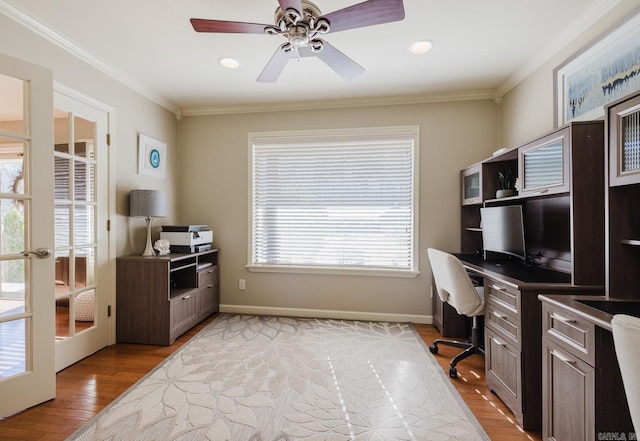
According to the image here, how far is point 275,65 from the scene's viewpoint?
203cm

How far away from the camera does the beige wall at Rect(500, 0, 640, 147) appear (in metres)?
1.88

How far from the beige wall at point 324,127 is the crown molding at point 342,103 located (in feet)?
0.18

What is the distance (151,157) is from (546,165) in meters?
3.59

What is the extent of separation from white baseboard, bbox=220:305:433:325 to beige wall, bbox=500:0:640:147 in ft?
6.94

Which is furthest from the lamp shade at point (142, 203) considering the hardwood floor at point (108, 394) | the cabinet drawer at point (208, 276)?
Result: the hardwood floor at point (108, 394)

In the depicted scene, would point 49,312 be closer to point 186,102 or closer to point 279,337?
point 279,337

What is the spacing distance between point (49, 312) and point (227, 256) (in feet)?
6.21

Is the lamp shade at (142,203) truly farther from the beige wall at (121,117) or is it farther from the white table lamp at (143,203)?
the beige wall at (121,117)

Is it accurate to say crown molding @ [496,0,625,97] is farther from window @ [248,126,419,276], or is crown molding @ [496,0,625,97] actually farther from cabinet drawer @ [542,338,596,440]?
cabinet drawer @ [542,338,596,440]

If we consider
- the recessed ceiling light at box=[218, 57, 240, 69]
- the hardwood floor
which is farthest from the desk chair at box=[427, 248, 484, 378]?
the recessed ceiling light at box=[218, 57, 240, 69]

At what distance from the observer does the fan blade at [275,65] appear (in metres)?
1.90

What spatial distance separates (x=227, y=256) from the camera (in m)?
3.67

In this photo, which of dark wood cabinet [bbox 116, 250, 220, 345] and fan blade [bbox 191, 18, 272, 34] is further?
dark wood cabinet [bbox 116, 250, 220, 345]

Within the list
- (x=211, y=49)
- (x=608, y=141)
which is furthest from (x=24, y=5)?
(x=608, y=141)
